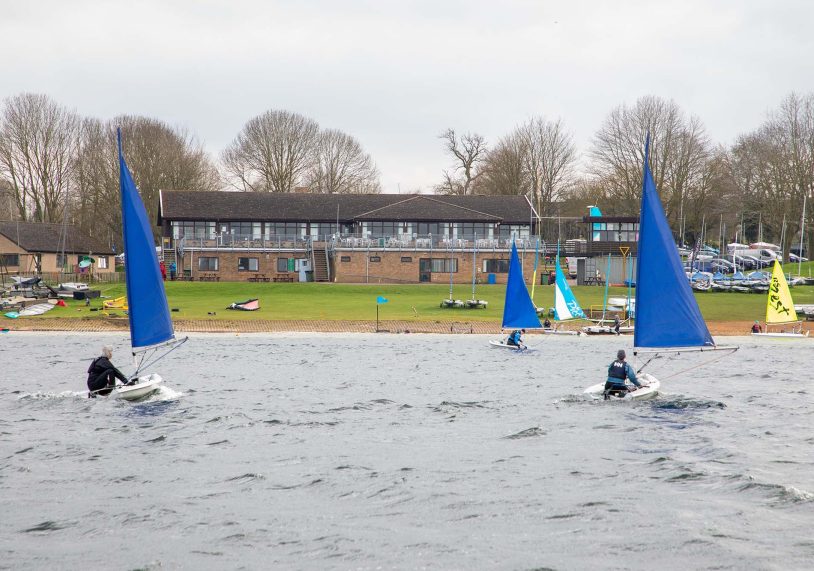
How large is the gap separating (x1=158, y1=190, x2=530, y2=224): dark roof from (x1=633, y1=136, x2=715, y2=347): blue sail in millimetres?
56733

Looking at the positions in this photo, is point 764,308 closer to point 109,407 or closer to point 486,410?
point 486,410

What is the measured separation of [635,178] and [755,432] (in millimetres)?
67703

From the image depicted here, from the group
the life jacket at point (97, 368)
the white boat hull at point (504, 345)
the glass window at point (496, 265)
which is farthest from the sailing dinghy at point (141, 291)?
the glass window at point (496, 265)

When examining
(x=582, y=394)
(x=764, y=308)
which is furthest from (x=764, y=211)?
(x=582, y=394)

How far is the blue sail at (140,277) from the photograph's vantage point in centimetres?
2630

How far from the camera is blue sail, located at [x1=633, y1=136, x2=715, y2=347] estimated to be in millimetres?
26547

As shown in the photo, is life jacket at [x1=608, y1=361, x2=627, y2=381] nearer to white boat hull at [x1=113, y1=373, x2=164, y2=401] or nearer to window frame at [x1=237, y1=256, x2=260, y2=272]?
white boat hull at [x1=113, y1=373, x2=164, y2=401]

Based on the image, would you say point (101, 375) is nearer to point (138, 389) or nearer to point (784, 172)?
point (138, 389)

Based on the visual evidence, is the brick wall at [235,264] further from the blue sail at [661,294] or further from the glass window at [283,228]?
the blue sail at [661,294]

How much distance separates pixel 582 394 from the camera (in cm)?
2995

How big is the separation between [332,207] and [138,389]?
196 ft

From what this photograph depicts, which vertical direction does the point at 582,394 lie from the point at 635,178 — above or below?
below

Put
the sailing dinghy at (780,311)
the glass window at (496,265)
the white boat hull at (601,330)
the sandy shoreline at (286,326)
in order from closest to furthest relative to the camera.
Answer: the sailing dinghy at (780,311)
the white boat hull at (601,330)
the sandy shoreline at (286,326)
the glass window at (496,265)

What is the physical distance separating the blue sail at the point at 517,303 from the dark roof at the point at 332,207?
1572 inches
